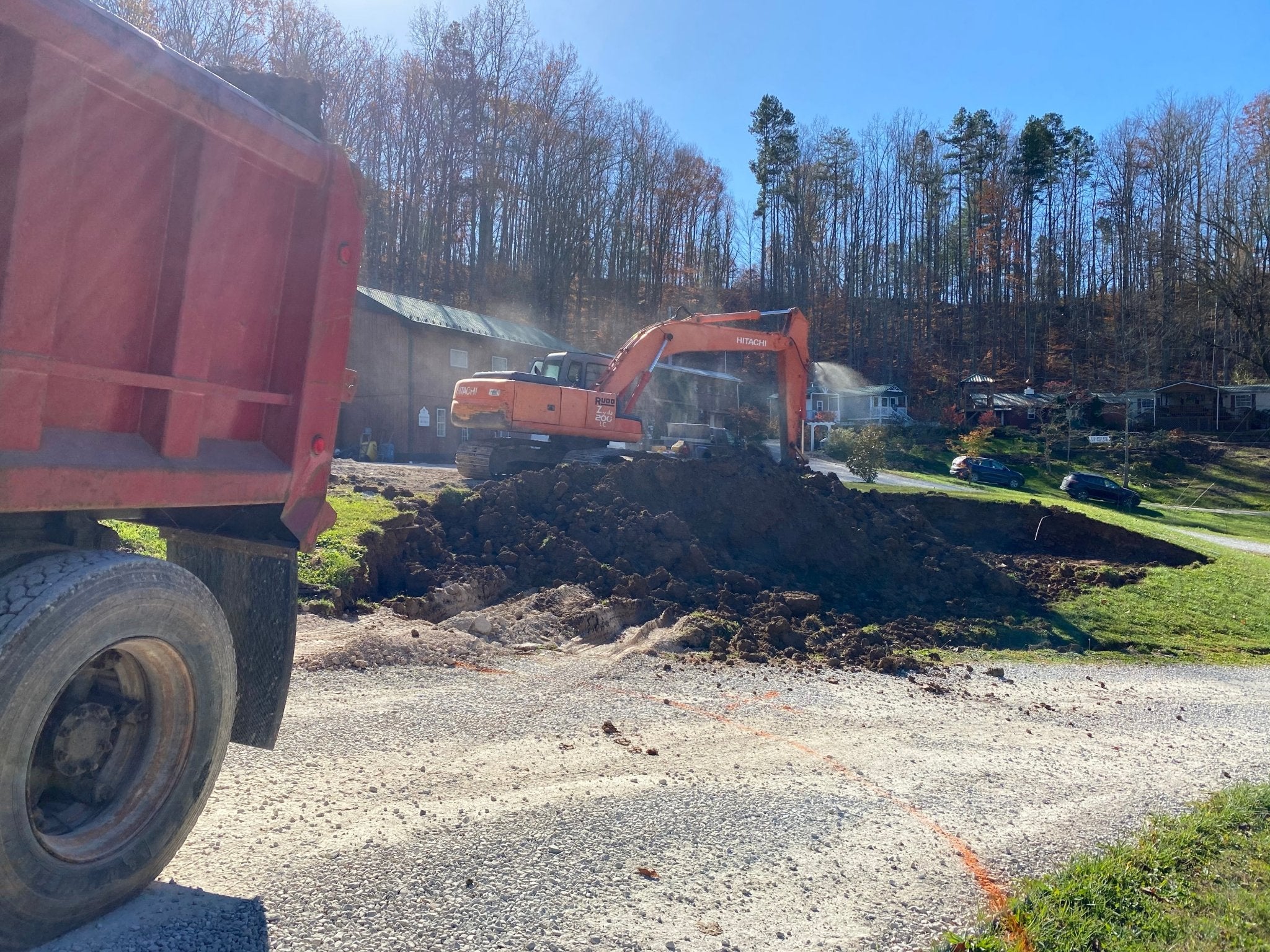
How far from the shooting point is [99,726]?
9.53 feet

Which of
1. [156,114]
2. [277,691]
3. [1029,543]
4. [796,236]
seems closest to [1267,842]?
[277,691]

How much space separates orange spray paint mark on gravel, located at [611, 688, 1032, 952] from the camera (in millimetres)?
3566

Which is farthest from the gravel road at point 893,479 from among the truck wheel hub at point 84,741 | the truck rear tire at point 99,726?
the truck wheel hub at point 84,741

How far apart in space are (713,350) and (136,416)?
15609 mm

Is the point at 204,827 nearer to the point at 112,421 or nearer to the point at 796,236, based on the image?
the point at 112,421

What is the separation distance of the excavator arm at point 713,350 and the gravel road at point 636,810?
11.1 metres

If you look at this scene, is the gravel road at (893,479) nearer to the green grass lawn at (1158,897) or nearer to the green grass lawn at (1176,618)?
the green grass lawn at (1176,618)

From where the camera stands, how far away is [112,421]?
2.90m

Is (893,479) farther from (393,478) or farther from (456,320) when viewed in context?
(393,478)

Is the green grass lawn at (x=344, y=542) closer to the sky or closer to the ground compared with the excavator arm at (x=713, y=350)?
closer to the ground

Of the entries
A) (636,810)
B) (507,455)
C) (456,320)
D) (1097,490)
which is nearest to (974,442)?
(1097,490)

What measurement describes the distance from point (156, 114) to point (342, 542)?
7.37 m

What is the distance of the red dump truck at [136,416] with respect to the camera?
8.16ft

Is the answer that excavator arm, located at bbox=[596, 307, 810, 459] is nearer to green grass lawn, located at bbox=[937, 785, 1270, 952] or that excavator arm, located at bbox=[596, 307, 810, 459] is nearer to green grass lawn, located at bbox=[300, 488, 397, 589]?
green grass lawn, located at bbox=[300, 488, 397, 589]
